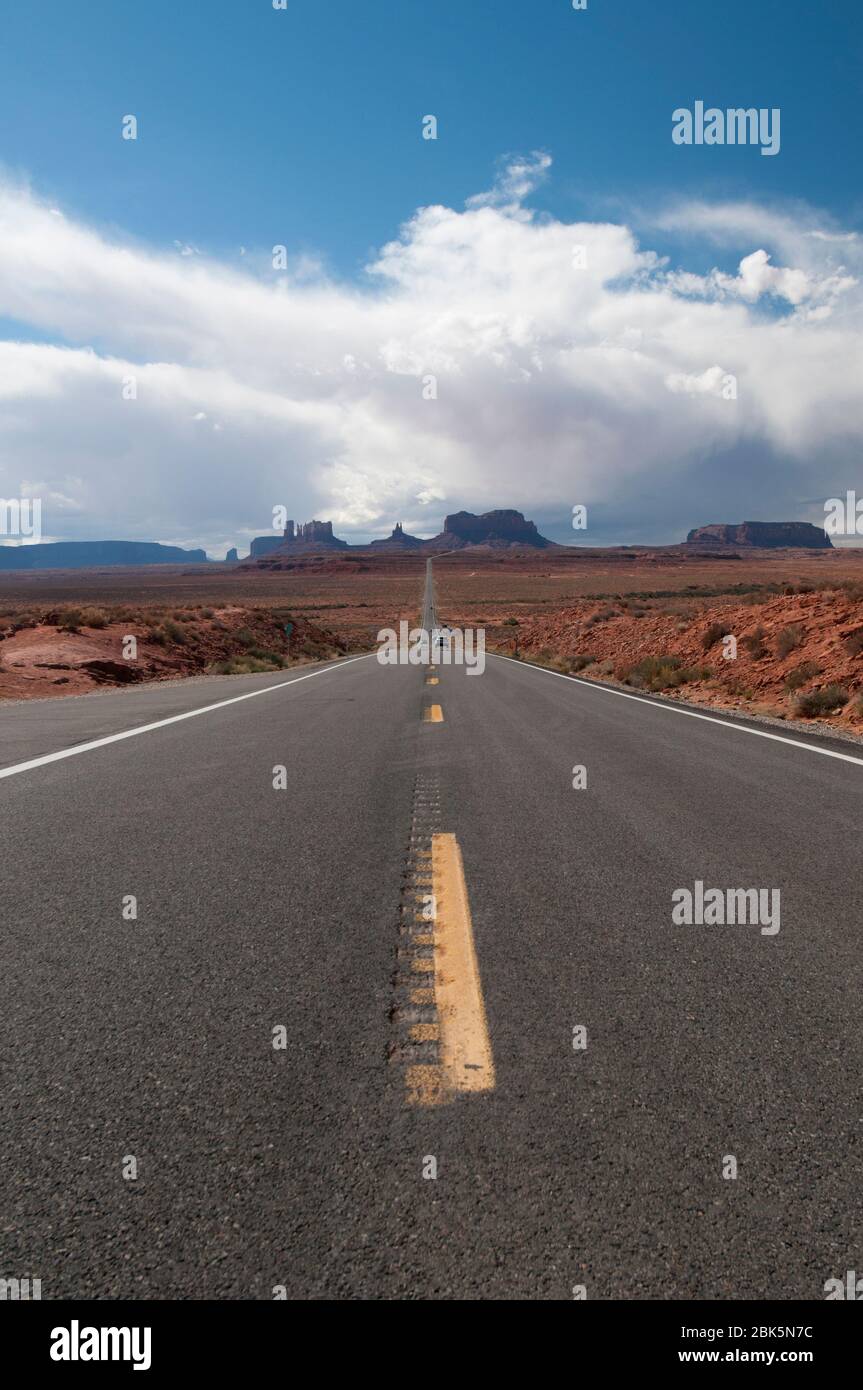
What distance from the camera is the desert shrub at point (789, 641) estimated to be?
16703mm

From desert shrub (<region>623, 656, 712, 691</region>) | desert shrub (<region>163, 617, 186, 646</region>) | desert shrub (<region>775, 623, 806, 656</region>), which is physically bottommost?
desert shrub (<region>623, 656, 712, 691</region>)

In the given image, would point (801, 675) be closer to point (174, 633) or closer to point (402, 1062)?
point (402, 1062)

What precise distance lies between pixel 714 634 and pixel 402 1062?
20.1 metres

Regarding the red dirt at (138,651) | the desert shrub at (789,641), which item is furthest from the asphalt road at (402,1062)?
the red dirt at (138,651)

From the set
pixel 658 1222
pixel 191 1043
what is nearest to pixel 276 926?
pixel 191 1043

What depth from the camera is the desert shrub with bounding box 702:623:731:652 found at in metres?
20.7

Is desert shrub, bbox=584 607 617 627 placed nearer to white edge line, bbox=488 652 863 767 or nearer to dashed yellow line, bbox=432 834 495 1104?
white edge line, bbox=488 652 863 767

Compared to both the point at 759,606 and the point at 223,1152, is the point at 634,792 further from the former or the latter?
the point at 759,606

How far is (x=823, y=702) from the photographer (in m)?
12.8

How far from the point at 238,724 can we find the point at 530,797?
16.1 ft

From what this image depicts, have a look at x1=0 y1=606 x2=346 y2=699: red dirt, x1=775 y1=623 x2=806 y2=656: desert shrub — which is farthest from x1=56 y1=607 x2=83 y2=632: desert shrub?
x1=775 y1=623 x2=806 y2=656: desert shrub

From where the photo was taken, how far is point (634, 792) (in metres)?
6.30

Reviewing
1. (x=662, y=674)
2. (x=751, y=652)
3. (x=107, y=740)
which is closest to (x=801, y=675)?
(x=751, y=652)

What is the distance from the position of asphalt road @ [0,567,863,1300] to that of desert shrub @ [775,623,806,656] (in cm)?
1213
